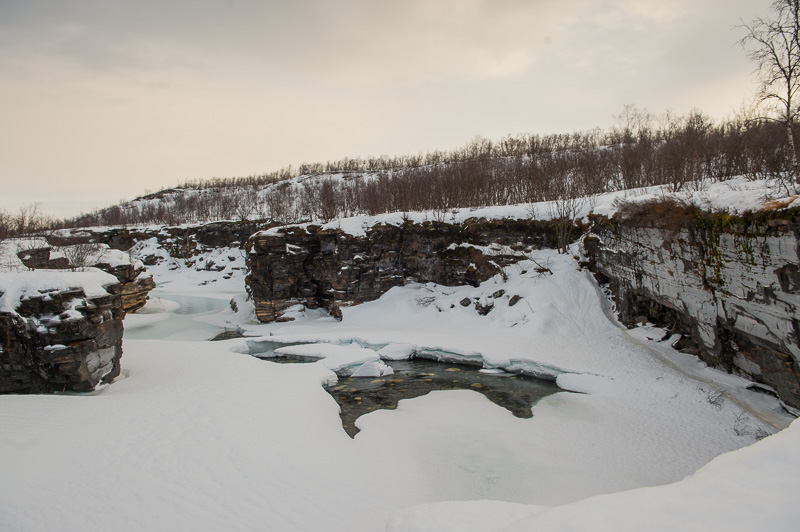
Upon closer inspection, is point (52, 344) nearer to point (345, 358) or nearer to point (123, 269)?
point (345, 358)

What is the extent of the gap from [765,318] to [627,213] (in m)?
7.05

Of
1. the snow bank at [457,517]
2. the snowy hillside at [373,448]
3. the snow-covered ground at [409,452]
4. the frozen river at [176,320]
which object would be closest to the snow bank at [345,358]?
the snow-covered ground at [409,452]

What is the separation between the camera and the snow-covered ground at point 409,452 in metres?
3.20

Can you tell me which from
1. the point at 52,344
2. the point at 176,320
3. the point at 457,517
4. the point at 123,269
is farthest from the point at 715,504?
the point at 123,269

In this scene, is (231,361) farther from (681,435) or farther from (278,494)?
(681,435)

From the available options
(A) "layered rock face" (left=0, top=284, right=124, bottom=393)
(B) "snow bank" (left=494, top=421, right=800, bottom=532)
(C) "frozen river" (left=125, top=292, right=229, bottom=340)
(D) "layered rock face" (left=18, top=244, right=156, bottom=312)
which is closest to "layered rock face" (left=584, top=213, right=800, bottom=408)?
(B) "snow bank" (left=494, top=421, right=800, bottom=532)

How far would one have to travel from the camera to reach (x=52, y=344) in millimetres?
11086

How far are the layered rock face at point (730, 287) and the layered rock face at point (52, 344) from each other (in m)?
17.9

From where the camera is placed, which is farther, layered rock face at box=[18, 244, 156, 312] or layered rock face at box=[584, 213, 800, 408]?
layered rock face at box=[18, 244, 156, 312]

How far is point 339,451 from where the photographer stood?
885cm

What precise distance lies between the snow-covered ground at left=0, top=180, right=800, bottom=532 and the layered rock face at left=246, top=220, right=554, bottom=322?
9.69 m

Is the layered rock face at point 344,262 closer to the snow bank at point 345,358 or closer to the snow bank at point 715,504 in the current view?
the snow bank at point 345,358

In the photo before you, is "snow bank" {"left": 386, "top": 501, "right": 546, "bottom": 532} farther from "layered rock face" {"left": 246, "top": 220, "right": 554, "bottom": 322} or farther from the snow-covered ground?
"layered rock face" {"left": 246, "top": 220, "right": 554, "bottom": 322}

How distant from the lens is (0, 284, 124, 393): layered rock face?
35.4 ft
